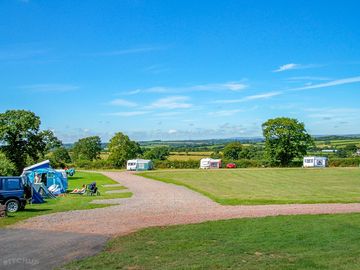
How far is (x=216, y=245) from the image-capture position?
44.1ft

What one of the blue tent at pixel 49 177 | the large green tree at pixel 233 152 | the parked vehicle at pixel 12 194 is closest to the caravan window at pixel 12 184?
the parked vehicle at pixel 12 194

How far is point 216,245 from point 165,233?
2834 millimetres

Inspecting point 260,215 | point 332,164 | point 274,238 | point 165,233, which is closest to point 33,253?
point 165,233

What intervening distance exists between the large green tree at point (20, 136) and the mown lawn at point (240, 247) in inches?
1852

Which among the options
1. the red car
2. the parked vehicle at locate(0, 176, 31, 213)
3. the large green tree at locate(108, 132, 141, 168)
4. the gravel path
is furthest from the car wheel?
the large green tree at locate(108, 132, 141, 168)

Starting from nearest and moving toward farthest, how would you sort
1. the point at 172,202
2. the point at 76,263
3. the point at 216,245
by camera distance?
the point at 76,263 → the point at 216,245 → the point at 172,202

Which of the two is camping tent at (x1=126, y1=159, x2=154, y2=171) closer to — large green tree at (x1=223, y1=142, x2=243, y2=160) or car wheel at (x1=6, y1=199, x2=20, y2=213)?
large green tree at (x1=223, y1=142, x2=243, y2=160)

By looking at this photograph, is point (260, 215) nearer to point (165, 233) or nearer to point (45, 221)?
point (165, 233)

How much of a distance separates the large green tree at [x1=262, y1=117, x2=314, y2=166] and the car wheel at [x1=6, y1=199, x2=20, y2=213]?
2904 inches

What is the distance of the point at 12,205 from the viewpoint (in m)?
22.6

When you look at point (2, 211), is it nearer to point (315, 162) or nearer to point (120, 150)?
point (315, 162)

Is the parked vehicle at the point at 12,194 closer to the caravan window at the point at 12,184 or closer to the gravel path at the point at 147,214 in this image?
the caravan window at the point at 12,184

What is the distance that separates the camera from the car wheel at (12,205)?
→ 22.4m

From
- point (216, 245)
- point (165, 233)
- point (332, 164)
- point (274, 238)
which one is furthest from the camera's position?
point (332, 164)
